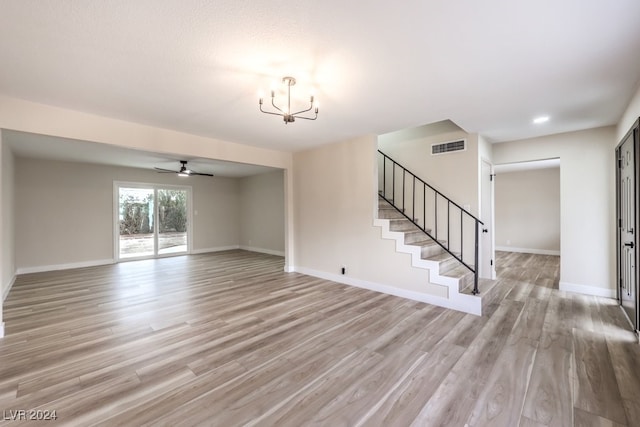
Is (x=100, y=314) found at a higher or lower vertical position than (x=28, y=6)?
lower

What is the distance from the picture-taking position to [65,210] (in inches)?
255

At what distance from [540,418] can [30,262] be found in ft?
29.2

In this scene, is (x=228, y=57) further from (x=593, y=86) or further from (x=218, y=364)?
(x=593, y=86)

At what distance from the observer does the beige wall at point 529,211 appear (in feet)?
25.9

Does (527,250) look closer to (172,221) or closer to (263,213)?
(263,213)

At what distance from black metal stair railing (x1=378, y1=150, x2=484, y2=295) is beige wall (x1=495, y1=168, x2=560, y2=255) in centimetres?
514

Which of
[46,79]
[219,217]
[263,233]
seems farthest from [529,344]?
[219,217]

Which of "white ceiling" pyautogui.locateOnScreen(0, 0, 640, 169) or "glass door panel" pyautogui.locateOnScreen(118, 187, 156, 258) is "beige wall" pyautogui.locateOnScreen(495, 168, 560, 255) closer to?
"white ceiling" pyautogui.locateOnScreen(0, 0, 640, 169)

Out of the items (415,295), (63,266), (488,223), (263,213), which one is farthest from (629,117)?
(63,266)

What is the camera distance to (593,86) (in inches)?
110

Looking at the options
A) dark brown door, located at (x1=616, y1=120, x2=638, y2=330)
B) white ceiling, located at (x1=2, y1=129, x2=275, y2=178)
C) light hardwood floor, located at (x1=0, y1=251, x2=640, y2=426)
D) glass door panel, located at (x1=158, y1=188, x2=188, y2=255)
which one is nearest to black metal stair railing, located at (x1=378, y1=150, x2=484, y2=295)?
light hardwood floor, located at (x1=0, y1=251, x2=640, y2=426)

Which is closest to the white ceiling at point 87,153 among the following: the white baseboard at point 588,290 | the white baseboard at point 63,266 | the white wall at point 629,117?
the white baseboard at point 63,266

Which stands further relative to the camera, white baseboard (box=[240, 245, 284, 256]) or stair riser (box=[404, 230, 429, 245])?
white baseboard (box=[240, 245, 284, 256])

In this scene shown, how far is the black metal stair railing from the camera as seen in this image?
4578 millimetres
